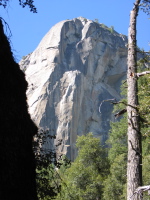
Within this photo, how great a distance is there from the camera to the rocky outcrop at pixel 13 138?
8.09 ft

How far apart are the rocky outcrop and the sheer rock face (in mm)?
45550

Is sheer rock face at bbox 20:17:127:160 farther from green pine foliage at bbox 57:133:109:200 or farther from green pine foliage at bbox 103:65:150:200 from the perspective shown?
green pine foliage at bbox 103:65:150:200

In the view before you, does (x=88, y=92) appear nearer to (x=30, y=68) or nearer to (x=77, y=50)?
(x=77, y=50)

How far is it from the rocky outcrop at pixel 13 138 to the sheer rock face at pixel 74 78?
45.5 meters

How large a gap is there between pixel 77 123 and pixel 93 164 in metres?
29.3

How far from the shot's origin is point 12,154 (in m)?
2.54

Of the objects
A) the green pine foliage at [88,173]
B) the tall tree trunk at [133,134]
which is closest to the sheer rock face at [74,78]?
the green pine foliage at [88,173]

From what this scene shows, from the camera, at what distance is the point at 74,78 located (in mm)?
56156

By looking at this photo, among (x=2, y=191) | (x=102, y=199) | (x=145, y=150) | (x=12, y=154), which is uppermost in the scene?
(x=145, y=150)

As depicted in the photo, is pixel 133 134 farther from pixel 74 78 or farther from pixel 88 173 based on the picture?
pixel 74 78

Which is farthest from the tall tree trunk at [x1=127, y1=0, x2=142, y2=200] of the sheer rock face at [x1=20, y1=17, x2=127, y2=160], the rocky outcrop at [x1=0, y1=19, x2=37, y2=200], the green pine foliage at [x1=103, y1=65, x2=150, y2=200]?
the sheer rock face at [x1=20, y1=17, x2=127, y2=160]

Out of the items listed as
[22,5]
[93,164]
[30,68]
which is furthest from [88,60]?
[22,5]

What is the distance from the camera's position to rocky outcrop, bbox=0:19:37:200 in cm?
247

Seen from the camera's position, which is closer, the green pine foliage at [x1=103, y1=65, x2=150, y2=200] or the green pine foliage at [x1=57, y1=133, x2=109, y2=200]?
the green pine foliage at [x1=103, y1=65, x2=150, y2=200]
